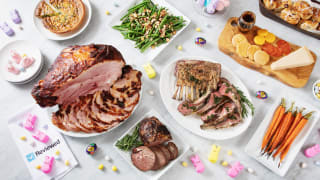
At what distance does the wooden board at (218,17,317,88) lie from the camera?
2.03m

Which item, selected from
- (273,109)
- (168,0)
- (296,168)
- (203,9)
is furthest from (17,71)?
(296,168)

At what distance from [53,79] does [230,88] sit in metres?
1.37

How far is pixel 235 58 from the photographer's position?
2125 mm

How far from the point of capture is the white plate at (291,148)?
1.82 m

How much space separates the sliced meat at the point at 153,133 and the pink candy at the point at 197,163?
269 millimetres

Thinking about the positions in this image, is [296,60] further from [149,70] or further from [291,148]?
[149,70]

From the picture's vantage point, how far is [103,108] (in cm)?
183

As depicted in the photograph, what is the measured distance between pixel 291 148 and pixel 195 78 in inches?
37.3

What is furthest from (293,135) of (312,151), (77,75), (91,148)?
(77,75)

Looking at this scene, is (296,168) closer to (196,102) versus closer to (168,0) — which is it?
(196,102)

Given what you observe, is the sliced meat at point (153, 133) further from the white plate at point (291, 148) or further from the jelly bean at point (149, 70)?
the white plate at point (291, 148)

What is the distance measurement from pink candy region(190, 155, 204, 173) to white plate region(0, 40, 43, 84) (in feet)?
5.11

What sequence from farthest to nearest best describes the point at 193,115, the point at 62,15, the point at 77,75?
the point at 62,15 < the point at 193,115 < the point at 77,75

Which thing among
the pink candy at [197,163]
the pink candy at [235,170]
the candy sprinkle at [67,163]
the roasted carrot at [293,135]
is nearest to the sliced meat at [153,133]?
the pink candy at [197,163]
